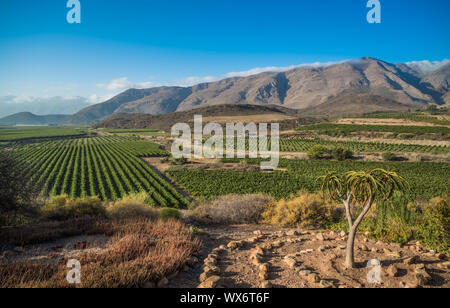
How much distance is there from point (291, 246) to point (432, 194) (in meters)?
28.0

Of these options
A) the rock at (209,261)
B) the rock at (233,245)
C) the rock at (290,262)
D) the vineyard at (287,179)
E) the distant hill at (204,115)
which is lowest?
the vineyard at (287,179)

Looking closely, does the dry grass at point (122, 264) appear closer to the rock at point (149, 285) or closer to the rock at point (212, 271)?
the rock at point (149, 285)

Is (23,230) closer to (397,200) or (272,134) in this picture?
(397,200)

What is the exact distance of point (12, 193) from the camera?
35.4ft

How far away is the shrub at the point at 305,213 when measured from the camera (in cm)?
1327

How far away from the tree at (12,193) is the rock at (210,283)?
33.0 ft

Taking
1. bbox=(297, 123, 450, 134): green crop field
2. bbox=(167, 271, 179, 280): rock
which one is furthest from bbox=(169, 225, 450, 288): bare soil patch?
bbox=(297, 123, 450, 134): green crop field

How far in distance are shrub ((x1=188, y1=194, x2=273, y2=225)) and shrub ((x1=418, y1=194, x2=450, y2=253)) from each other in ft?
28.0

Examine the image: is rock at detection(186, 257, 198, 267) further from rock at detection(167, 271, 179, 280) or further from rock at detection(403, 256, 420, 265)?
rock at detection(403, 256, 420, 265)

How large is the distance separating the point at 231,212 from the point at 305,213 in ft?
14.9

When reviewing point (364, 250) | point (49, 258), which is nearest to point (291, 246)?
point (364, 250)

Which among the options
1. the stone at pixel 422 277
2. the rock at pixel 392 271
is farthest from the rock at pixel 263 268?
the stone at pixel 422 277

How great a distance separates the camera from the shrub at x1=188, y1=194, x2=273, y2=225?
14.9m

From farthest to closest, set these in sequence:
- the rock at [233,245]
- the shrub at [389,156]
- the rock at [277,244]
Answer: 1. the shrub at [389,156]
2. the rock at [277,244]
3. the rock at [233,245]
